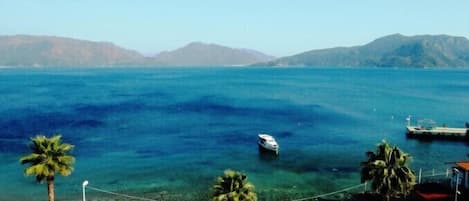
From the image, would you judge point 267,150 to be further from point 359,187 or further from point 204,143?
point 359,187

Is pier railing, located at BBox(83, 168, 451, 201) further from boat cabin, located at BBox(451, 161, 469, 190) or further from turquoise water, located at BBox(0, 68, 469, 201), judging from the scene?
boat cabin, located at BBox(451, 161, 469, 190)

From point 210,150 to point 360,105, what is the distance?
104029 millimetres

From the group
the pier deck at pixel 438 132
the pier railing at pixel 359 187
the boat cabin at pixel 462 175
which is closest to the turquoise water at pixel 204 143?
the pier railing at pixel 359 187

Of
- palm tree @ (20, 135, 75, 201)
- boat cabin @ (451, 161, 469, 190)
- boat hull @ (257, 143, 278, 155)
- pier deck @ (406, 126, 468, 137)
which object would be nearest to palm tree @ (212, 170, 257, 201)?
palm tree @ (20, 135, 75, 201)

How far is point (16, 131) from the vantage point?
128m

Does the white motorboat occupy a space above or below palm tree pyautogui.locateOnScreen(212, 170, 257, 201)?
below

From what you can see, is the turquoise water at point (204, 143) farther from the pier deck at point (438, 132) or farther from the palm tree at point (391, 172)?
the palm tree at point (391, 172)

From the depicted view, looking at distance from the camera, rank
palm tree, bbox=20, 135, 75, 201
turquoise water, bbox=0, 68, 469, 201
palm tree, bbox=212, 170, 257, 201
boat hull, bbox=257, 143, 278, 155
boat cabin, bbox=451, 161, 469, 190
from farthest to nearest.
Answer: boat hull, bbox=257, 143, 278, 155 < turquoise water, bbox=0, 68, 469, 201 < boat cabin, bbox=451, 161, 469, 190 < palm tree, bbox=20, 135, 75, 201 < palm tree, bbox=212, 170, 257, 201

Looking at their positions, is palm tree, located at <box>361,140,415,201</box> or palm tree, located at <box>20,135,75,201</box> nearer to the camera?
palm tree, located at <box>20,135,75,201</box>

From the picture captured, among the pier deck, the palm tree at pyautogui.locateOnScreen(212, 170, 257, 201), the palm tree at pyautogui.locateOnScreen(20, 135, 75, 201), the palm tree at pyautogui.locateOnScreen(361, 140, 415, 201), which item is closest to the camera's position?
the palm tree at pyautogui.locateOnScreen(212, 170, 257, 201)

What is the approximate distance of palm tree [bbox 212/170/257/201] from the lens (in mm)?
44812

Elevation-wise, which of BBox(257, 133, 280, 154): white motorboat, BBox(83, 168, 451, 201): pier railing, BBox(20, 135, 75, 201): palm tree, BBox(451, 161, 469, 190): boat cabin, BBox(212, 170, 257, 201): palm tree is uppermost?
BBox(20, 135, 75, 201): palm tree

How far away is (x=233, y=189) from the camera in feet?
148

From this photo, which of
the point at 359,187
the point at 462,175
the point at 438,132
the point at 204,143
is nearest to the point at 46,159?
the point at 359,187
